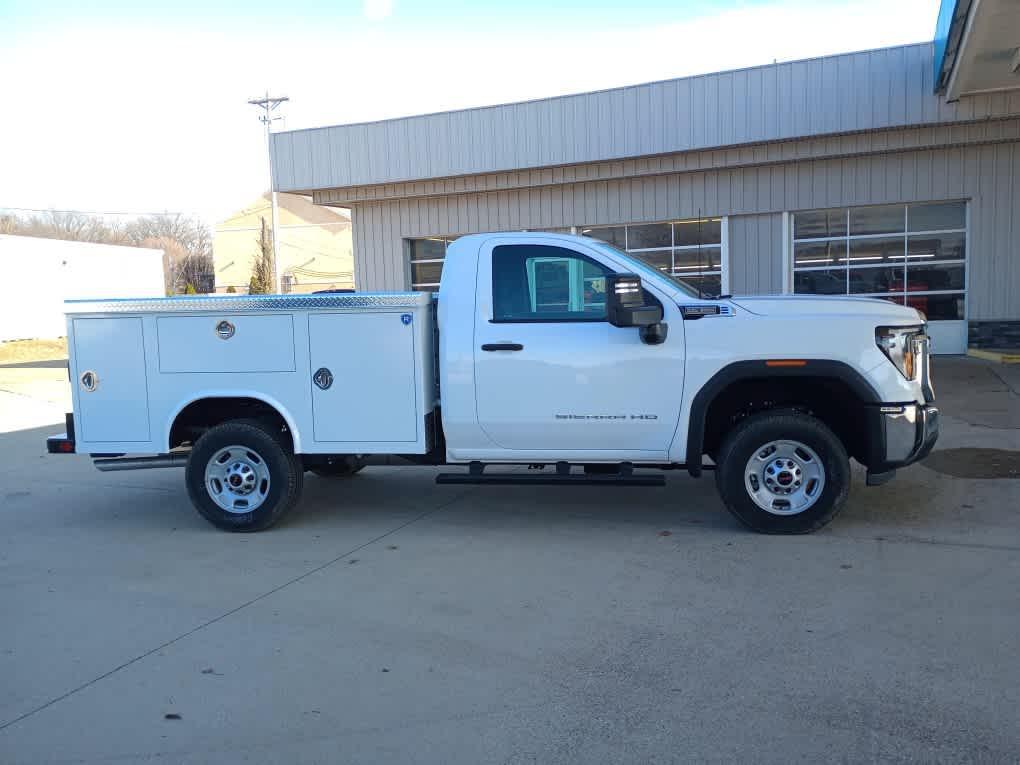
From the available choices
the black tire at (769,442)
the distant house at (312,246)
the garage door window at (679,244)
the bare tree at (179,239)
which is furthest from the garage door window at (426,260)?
the bare tree at (179,239)

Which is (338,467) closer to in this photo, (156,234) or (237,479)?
(237,479)

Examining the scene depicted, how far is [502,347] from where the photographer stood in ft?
20.7

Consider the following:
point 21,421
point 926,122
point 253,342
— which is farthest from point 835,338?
point 21,421

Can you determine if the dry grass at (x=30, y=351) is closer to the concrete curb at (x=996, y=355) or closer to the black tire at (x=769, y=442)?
the concrete curb at (x=996, y=355)

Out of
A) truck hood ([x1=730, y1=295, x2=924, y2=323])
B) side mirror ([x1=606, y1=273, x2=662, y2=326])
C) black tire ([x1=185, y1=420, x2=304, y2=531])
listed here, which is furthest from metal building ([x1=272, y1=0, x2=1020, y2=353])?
black tire ([x1=185, y1=420, x2=304, y2=531])

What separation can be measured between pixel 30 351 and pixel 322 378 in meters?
28.2

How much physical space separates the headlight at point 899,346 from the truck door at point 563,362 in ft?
4.42

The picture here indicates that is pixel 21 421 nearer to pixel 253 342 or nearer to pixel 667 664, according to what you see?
pixel 253 342

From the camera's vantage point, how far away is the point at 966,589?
5.03 meters

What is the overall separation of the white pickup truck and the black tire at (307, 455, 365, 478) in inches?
7.8

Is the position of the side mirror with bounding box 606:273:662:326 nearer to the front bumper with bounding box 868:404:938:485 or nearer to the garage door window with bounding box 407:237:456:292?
the front bumper with bounding box 868:404:938:485

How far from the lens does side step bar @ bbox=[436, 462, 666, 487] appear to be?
630cm

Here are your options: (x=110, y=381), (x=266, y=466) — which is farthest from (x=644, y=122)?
(x=110, y=381)

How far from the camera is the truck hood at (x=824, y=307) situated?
19.7ft
